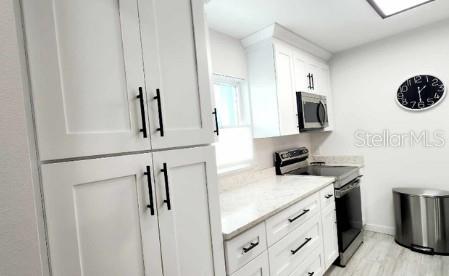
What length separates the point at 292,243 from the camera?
1721mm

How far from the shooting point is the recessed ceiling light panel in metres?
1.94

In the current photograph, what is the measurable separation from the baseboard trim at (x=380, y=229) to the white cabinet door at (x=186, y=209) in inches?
110

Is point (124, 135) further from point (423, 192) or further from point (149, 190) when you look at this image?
point (423, 192)

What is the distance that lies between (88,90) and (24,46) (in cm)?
19

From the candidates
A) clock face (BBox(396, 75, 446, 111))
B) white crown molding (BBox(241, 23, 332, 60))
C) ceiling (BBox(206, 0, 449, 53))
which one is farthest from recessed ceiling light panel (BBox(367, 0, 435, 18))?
clock face (BBox(396, 75, 446, 111))

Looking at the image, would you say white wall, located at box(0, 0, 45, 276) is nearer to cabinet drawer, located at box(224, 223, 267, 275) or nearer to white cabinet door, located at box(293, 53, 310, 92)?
cabinet drawer, located at box(224, 223, 267, 275)

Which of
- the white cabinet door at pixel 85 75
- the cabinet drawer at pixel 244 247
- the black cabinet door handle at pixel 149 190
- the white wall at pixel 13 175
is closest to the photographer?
the white wall at pixel 13 175

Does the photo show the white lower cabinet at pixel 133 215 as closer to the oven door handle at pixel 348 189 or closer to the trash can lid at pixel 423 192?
the oven door handle at pixel 348 189

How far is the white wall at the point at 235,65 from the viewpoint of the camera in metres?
2.12

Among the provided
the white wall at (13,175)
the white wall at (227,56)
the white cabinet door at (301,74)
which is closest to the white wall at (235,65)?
the white wall at (227,56)

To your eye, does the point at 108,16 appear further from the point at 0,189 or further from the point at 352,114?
the point at 352,114

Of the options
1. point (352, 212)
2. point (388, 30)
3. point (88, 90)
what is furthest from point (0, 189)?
point (388, 30)

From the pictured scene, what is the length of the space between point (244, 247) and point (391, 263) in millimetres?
1945

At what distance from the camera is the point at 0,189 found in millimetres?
476
